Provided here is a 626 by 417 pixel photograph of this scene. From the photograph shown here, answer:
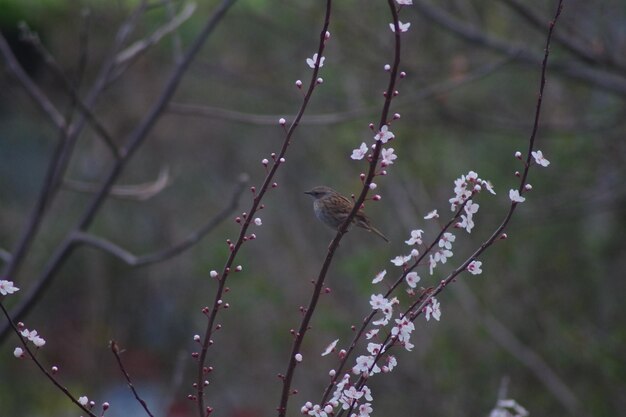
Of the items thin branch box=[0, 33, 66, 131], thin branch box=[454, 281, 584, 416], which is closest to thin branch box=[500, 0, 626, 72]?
thin branch box=[0, 33, 66, 131]

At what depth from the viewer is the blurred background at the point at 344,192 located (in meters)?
6.71

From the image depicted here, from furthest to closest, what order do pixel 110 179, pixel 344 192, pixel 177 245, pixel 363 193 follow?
pixel 344 192 < pixel 110 179 < pixel 177 245 < pixel 363 193

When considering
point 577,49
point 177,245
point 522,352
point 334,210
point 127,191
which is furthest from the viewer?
point 522,352

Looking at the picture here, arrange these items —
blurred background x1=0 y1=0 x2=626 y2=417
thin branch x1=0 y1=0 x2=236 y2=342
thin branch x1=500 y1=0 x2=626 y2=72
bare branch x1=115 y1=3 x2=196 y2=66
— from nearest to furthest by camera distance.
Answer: thin branch x1=0 y1=0 x2=236 y2=342 → bare branch x1=115 y1=3 x2=196 y2=66 → thin branch x1=500 y1=0 x2=626 y2=72 → blurred background x1=0 y1=0 x2=626 y2=417

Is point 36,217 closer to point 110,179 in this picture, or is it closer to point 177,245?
point 110,179

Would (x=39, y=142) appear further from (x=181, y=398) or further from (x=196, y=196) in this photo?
(x=181, y=398)

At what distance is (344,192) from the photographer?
30.5 feet

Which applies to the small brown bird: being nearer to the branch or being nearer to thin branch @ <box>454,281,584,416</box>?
the branch

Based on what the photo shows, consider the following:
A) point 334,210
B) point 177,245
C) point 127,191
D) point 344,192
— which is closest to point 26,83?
point 127,191

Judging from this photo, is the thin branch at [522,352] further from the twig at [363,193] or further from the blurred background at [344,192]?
the twig at [363,193]

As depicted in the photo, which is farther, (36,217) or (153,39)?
(153,39)

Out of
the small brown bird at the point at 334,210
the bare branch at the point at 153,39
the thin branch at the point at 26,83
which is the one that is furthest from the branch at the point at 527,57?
the thin branch at the point at 26,83

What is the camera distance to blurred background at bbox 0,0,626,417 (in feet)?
22.0

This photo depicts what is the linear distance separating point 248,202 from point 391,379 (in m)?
3.00
